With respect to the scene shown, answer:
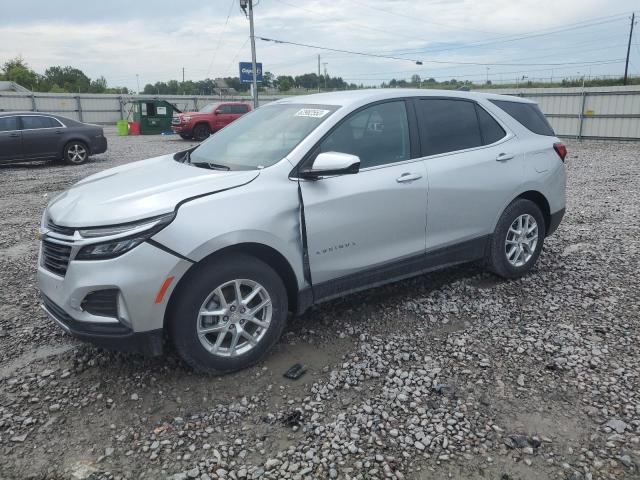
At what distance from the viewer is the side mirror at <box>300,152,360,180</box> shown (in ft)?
11.2

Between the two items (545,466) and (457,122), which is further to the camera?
(457,122)

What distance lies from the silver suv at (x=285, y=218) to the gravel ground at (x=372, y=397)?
1.21 feet

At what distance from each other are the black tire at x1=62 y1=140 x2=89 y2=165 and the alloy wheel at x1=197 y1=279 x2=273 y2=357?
12868 millimetres

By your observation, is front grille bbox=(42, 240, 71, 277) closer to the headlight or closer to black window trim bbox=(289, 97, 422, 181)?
the headlight

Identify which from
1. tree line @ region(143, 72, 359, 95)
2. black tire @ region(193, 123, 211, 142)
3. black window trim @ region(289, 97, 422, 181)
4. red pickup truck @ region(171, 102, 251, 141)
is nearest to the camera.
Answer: black window trim @ region(289, 97, 422, 181)

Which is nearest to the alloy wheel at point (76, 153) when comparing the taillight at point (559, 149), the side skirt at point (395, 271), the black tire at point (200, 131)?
the black tire at point (200, 131)

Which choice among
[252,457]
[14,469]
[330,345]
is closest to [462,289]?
[330,345]

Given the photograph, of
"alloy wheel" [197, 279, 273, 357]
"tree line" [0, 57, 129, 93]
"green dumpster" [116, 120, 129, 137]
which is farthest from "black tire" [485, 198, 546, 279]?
"tree line" [0, 57, 129, 93]

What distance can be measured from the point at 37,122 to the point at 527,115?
12749 mm

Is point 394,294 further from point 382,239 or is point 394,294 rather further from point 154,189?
point 154,189

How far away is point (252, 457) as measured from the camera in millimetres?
2719

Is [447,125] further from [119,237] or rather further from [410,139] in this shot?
[119,237]

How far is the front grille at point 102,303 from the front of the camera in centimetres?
298

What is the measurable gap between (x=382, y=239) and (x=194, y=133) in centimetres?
2078
